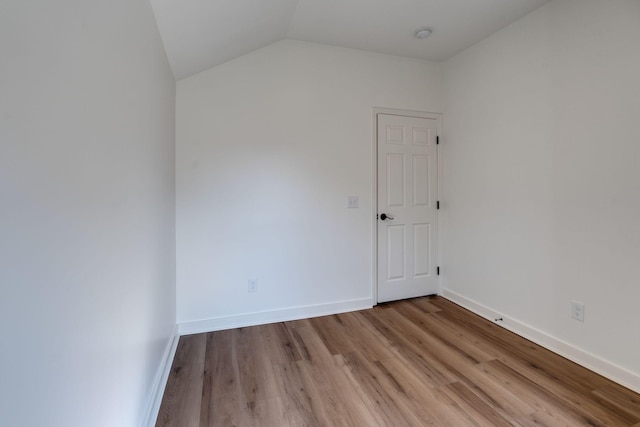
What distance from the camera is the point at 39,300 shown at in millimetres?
563

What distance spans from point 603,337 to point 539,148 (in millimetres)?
1381

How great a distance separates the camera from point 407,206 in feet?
10.0

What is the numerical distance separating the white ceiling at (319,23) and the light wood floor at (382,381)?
7.22 ft

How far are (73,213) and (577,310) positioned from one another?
284cm

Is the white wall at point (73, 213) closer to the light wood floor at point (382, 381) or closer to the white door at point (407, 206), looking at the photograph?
the light wood floor at point (382, 381)

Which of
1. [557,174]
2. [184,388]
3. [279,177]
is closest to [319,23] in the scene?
[279,177]

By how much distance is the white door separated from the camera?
9.73 feet

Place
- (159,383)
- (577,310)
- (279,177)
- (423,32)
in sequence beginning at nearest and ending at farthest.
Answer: (159,383) < (577,310) < (423,32) < (279,177)

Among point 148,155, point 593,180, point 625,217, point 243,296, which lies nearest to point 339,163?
point 243,296

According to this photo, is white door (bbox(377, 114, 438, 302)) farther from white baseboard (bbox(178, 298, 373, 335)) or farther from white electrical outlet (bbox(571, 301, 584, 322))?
white electrical outlet (bbox(571, 301, 584, 322))

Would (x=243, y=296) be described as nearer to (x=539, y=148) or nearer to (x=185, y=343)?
(x=185, y=343)

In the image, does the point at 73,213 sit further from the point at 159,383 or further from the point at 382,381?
the point at 382,381

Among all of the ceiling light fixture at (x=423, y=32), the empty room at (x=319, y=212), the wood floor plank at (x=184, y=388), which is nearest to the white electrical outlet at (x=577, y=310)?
the empty room at (x=319, y=212)

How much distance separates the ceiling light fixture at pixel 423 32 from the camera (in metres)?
2.45
